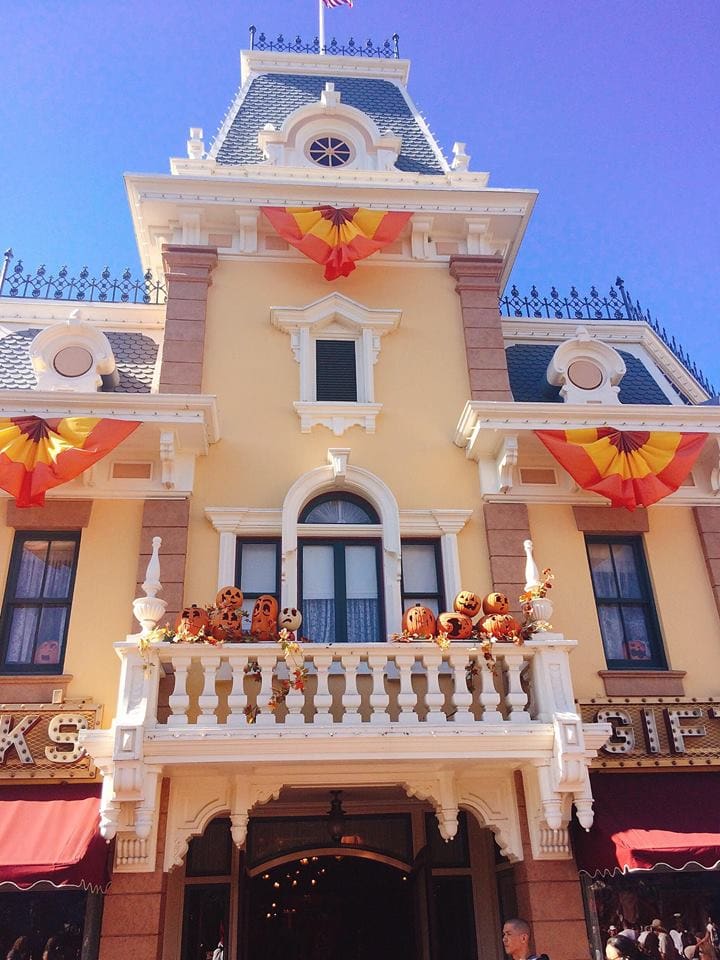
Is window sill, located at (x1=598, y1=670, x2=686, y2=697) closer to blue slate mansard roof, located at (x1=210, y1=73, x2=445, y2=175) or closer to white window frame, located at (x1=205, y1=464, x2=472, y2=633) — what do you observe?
white window frame, located at (x1=205, y1=464, x2=472, y2=633)

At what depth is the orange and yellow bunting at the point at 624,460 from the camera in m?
10.1

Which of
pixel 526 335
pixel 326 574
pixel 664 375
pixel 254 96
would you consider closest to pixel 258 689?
pixel 326 574

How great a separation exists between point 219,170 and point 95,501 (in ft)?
20.0

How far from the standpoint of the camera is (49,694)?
8.91 metres

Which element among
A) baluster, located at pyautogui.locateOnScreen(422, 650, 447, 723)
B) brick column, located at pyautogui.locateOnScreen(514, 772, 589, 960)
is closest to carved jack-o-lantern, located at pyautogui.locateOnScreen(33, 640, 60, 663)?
baluster, located at pyautogui.locateOnScreen(422, 650, 447, 723)

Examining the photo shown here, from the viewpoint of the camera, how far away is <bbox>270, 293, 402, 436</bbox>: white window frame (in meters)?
11.1

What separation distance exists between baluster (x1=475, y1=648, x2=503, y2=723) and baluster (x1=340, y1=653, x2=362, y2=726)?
4.23ft

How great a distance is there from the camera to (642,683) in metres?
9.57

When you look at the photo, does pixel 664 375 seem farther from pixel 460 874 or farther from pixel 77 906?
pixel 77 906

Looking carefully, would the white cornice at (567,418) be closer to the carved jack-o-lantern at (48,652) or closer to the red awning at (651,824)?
the red awning at (651,824)

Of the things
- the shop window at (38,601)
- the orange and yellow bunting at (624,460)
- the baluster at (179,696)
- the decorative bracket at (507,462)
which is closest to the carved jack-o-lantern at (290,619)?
the baluster at (179,696)

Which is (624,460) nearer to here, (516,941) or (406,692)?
(406,692)

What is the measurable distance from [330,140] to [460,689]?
1011cm

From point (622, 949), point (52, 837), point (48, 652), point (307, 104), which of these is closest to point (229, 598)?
point (48, 652)
